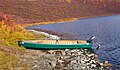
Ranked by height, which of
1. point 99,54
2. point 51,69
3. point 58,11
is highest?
point 51,69

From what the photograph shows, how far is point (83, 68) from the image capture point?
109 feet

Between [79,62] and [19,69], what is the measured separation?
1031cm

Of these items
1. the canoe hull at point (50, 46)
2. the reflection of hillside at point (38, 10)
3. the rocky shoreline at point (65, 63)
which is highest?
the rocky shoreline at point (65, 63)

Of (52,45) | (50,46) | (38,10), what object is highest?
(52,45)

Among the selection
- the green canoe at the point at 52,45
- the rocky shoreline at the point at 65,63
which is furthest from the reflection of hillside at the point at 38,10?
the rocky shoreline at the point at 65,63

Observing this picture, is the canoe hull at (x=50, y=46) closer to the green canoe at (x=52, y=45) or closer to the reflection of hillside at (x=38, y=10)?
the green canoe at (x=52, y=45)

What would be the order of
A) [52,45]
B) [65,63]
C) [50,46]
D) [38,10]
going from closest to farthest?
1. [65,63]
2. [50,46]
3. [52,45]
4. [38,10]

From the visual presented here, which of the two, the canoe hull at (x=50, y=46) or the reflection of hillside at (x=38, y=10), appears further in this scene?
the reflection of hillside at (x=38, y=10)

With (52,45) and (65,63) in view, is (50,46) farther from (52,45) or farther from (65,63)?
(65,63)

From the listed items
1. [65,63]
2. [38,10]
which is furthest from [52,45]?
[38,10]

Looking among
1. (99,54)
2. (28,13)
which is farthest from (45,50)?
(28,13)

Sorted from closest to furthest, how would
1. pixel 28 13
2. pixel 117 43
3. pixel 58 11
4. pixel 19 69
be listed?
pixel 19 69, pixel 117 43, pixel 28 13, pixel 58 11

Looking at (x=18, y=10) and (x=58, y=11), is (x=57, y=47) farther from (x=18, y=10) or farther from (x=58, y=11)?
(x=58, y=11)

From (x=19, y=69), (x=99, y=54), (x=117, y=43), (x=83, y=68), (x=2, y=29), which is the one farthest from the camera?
(x=117, y=43)
